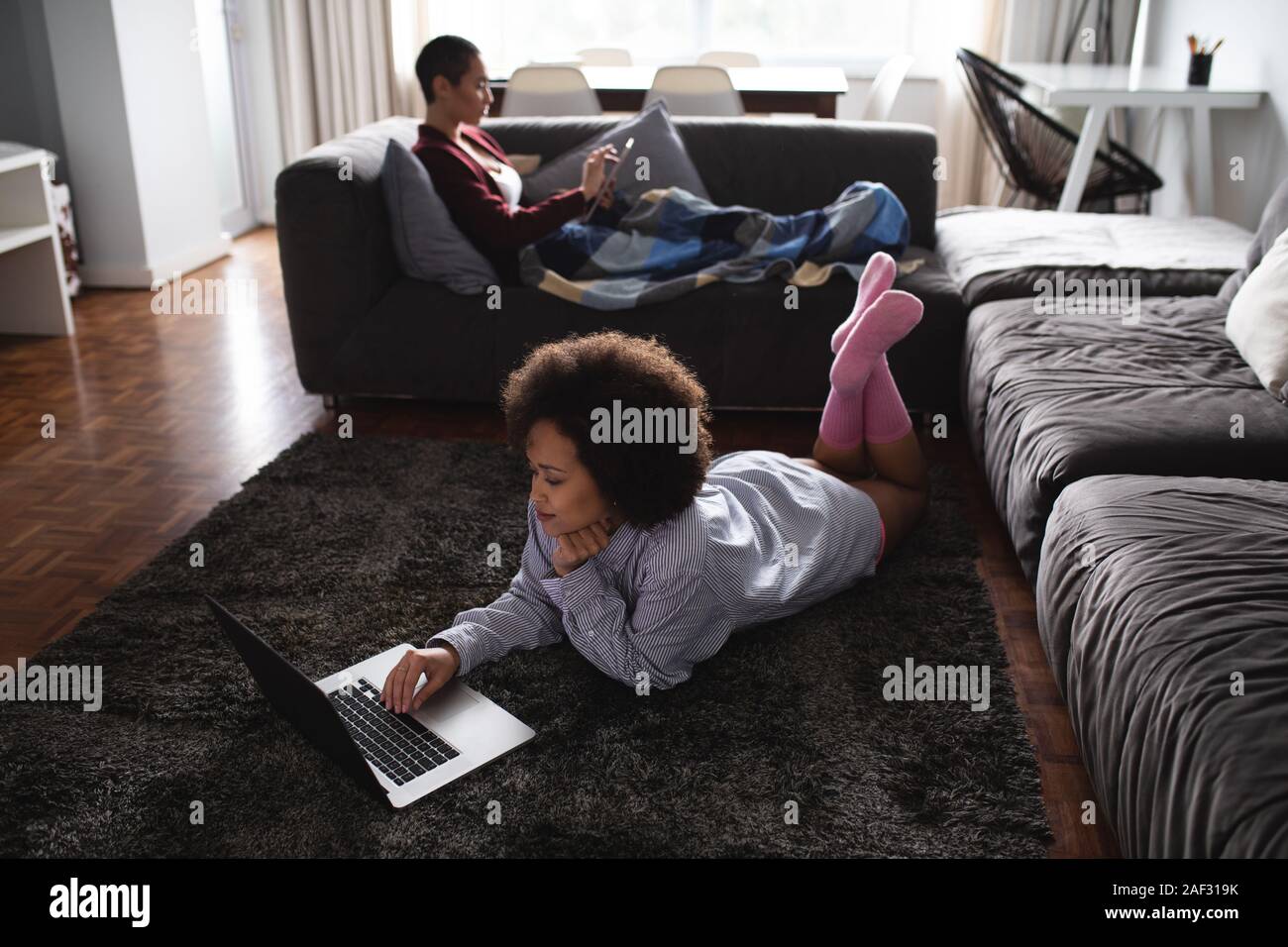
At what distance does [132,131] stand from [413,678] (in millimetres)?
3280

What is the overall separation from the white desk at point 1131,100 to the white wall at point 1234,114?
0.07 metres

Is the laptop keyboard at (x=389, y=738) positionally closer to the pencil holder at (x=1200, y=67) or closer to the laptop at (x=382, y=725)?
the laptop at (x=382, y=725)

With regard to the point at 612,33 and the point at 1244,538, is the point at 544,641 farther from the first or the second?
the point at 612,33

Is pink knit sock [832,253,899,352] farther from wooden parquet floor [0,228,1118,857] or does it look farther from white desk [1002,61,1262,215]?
white desk [1002,61,1262,215]

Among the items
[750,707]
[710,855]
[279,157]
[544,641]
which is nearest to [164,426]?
[544,641]

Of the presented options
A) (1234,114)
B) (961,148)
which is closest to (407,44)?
(961,148)

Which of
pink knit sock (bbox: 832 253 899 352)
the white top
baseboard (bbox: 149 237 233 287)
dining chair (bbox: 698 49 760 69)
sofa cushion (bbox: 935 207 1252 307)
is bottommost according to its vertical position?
baseboard (bbox: 149 237 233 287)

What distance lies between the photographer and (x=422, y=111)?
5715mm

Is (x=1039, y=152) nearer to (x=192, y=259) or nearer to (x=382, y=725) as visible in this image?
(x=192, y=259)

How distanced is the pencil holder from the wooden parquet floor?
1.93 metres

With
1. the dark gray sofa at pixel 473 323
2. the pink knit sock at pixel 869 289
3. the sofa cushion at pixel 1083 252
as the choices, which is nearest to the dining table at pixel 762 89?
the sofa cushion at pixel 1083 252

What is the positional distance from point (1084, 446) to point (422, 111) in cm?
441

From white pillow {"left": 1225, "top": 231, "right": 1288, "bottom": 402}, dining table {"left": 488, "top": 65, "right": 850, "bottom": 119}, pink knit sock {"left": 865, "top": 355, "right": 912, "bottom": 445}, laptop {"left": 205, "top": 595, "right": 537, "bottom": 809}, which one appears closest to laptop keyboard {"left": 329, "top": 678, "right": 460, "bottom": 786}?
laptop {"left": 205, "top": 595, "right": 537, "bottom": 809}

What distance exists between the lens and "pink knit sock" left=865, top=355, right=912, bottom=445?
7.44ft
